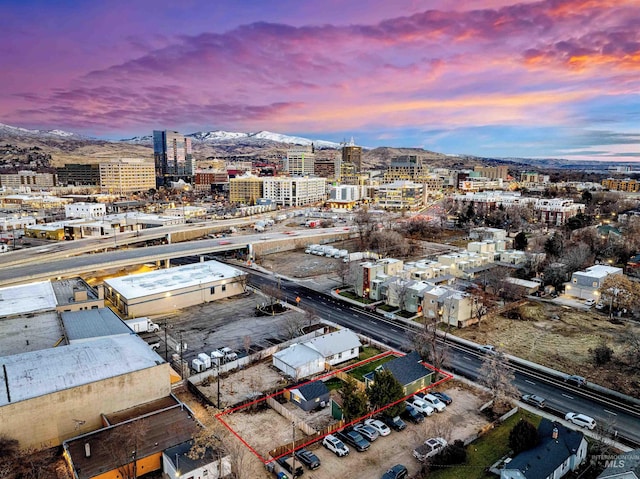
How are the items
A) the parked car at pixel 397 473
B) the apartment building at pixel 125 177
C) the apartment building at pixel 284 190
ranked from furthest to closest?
the apartment building at pixel 125 177, the apartment building at pixel 284 190, the parked car at pixel 397 473

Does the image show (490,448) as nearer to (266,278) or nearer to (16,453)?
(16,453)

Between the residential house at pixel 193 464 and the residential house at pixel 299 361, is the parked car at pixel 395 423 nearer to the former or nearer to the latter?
the residential house at pixel 299 361

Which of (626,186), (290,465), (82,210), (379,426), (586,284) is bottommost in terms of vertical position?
(290,465)

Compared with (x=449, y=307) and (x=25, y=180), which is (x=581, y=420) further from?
(x=25, y=180)

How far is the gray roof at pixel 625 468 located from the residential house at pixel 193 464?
13.3 m

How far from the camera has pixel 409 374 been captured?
2219cm

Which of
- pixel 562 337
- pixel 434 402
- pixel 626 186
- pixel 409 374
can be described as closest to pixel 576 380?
pixel 562 337

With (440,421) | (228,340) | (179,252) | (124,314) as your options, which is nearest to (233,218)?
(179,252)

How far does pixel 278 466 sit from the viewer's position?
16.3 m

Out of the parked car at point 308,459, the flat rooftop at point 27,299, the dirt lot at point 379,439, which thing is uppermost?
the flat rooftop at point 27,299

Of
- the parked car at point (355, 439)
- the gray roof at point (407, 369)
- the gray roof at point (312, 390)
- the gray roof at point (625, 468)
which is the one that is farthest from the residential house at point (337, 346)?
the gray roof at point (625, 468)

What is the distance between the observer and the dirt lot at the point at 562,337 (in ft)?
79.5

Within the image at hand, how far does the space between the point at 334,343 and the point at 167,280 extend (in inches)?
743

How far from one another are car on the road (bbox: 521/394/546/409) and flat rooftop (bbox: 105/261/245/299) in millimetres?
25707
